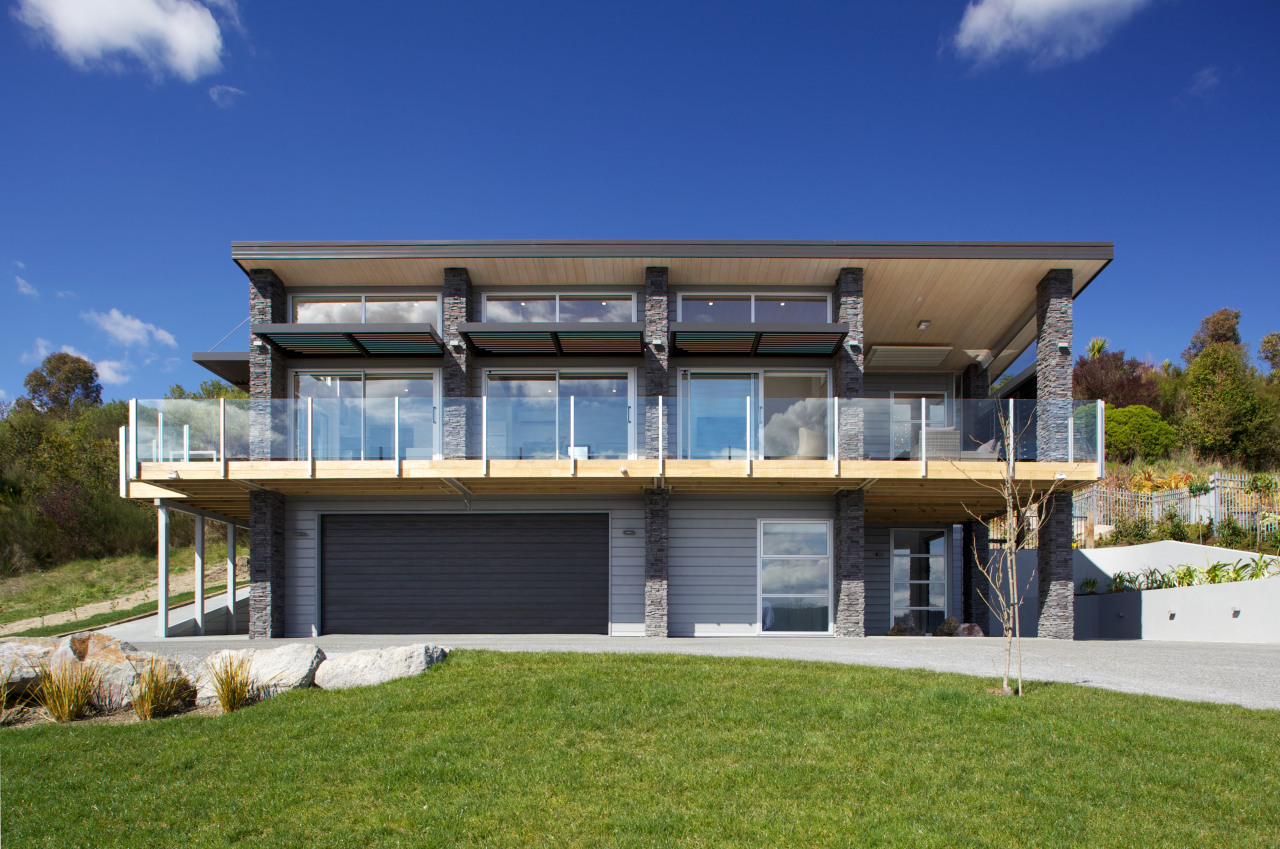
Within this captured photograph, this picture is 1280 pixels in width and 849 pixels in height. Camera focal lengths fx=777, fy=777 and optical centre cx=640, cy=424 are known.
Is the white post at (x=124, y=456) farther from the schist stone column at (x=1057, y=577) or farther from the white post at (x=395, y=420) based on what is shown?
the schist stone column at (x=1057, y=577)

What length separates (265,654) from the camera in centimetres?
867

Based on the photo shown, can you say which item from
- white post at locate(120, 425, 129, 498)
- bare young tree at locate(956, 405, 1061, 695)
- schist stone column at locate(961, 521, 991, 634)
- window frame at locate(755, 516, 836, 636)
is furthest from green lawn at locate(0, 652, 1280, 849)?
schist stone column at locate(961, 521, 991, 634)

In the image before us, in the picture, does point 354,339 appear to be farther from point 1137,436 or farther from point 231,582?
point 1137,436

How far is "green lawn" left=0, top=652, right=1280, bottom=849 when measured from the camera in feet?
16.0

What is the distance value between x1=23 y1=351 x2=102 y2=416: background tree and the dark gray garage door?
45.1 meters

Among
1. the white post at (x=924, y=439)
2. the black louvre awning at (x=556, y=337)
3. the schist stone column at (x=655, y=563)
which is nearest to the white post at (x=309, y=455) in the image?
the black louvre awning at (x=556, y=337)

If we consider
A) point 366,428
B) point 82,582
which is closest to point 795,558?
point 366,428

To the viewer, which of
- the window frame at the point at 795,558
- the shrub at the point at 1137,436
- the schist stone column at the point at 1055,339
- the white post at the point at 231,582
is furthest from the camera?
the shrub at the point at 1137,436

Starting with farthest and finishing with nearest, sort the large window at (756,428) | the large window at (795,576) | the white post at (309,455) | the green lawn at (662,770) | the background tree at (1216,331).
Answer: the background tree at (1216,331)
the large window at (795,576)
the large window at (756,428)
the white post at (309,455)
the green lawn at (662,770)

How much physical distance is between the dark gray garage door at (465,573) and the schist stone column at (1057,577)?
8268mm

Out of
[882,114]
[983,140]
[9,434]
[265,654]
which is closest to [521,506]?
[265,654]

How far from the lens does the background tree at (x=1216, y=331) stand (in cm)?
4475

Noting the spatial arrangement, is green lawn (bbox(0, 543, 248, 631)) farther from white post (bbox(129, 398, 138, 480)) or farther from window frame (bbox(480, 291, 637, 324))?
window frame (bbox(480, 291, 637, 324))

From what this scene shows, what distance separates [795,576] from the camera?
1519 cm
